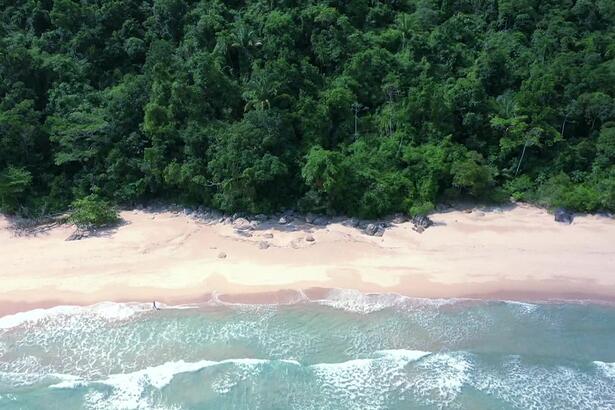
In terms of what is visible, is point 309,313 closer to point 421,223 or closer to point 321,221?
point 321,221

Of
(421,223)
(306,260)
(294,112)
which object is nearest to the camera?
(306,260)

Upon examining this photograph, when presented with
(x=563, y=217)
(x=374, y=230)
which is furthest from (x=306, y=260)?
(x=563, y=217)

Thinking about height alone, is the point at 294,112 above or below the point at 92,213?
above

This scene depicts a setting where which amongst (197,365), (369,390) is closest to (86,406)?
(197,365)

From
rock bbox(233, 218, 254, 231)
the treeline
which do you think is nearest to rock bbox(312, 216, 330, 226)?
the treeline

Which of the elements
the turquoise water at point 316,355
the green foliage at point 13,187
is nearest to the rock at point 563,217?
the turquoise water at point 316,355

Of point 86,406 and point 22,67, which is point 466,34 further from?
point 86,406

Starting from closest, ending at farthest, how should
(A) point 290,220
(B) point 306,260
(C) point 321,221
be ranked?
(B) point 306,260
(C) point 321,221
(A) point 290,220
